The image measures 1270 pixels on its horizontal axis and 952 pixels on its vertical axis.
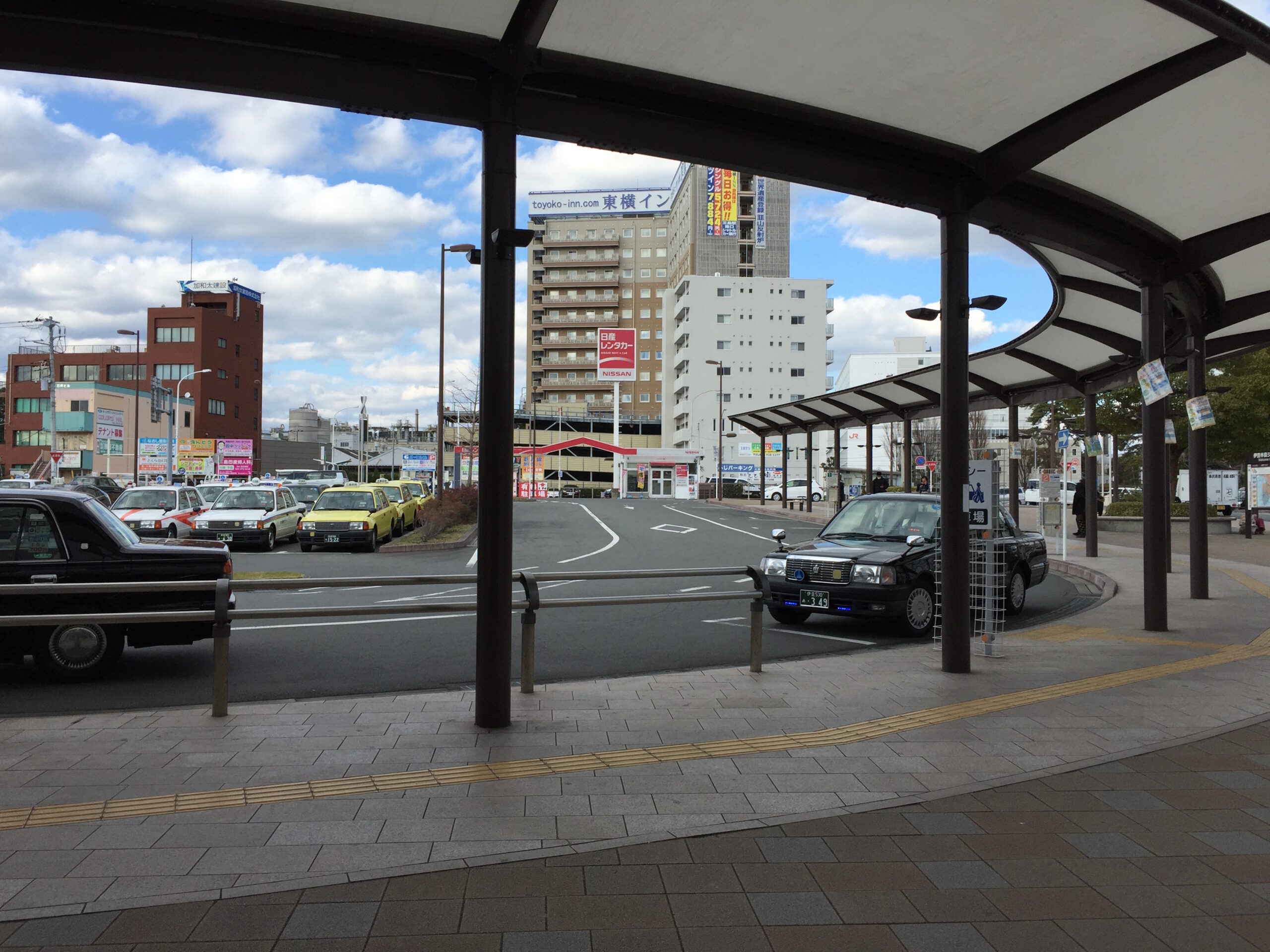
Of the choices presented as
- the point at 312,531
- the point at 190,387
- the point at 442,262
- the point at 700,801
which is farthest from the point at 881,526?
the point at 190,387

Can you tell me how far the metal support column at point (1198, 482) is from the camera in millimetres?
13367

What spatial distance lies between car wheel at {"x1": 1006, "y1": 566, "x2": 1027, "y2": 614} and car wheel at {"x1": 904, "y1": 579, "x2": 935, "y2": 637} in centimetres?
187

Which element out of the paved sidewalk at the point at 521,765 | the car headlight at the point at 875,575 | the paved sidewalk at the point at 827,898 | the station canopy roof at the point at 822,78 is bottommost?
the paved sidewalk at the point at 827,898

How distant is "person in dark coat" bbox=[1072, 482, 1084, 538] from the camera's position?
2889 centimetres

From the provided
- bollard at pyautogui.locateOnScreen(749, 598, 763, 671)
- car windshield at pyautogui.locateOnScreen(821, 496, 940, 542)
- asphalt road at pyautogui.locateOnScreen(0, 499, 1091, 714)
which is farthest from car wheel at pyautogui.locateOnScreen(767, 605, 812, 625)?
bollard at pyautogui.locateOnScreen(749, 598, 763, 671)

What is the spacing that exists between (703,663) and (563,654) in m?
1.37

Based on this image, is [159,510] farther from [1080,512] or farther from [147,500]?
[1080,512]

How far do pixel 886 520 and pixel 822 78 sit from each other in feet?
21.3

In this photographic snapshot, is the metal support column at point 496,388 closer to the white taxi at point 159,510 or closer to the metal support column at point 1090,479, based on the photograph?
the metal support column at point 1090,479

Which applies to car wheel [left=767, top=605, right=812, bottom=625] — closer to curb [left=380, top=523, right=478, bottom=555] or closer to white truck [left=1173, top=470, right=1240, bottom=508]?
curb [left=380, top=523, right=478, bottom=555]

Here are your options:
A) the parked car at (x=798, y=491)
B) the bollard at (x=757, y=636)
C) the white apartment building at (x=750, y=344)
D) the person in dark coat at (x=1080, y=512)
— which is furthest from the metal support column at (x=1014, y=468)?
the white apartment building at (x=750, y=344)

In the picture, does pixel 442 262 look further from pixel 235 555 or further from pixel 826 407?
pixel 235 555

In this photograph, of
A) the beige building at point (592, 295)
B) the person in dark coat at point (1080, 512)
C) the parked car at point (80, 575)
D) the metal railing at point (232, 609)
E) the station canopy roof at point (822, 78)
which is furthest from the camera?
the beige building at point (592, 295)

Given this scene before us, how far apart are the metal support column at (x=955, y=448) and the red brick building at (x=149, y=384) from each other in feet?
234
